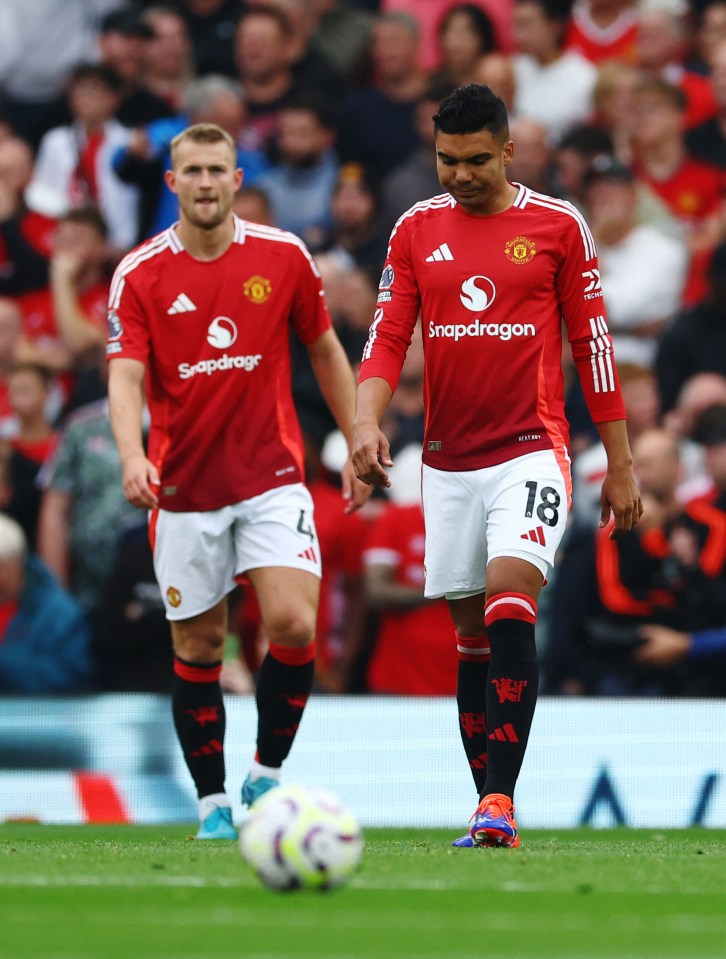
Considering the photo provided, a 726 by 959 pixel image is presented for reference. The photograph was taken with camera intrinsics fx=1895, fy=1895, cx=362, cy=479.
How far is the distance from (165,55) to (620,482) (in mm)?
9233

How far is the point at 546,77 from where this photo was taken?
47.6 ft

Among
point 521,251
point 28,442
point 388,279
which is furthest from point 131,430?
point 28,442

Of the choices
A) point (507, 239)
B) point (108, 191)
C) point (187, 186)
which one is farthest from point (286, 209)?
point (507, 239)

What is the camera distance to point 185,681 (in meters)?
8.03

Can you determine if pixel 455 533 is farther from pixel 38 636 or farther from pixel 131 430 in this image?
pixel 38 636

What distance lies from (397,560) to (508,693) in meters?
4.64

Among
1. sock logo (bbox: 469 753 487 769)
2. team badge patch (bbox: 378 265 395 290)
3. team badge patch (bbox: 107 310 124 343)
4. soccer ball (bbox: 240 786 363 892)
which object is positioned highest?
team badge patch (bbox: 378 265 395 290)

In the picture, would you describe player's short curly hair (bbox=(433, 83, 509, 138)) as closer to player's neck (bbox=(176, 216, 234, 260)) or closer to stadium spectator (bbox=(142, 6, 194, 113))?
player's neck (bbox=(176, 216, 234, 260))

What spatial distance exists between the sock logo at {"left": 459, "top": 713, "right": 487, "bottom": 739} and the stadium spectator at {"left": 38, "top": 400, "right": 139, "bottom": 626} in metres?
4.71

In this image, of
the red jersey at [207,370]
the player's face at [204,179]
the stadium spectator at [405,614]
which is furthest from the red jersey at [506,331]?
the stadium spectator at [405,614]

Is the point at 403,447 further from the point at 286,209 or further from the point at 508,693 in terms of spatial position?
the point at 508,693

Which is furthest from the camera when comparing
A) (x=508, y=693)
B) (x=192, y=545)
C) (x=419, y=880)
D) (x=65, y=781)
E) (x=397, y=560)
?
(x=397, y=560)

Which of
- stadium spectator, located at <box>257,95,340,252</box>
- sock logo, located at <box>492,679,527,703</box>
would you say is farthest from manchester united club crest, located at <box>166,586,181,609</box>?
stadium spectator, located at <box>257,95,340,252</box>

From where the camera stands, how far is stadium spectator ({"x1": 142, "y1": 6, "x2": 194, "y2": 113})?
15.2m
